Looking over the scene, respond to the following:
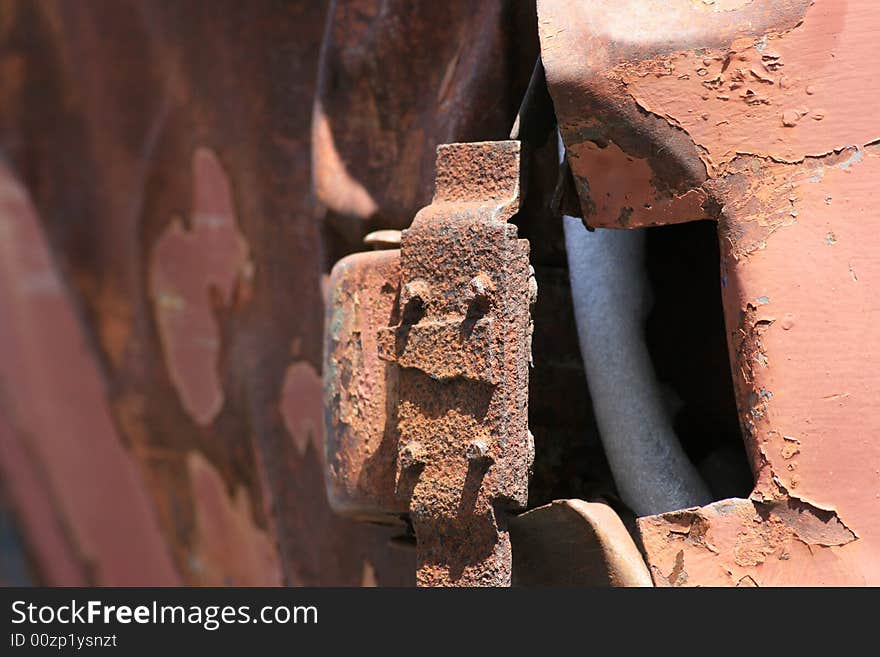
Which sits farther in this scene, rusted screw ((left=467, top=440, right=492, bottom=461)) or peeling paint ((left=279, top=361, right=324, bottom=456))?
peeling paint ((left=279, top=361, right=324, bottom=456))

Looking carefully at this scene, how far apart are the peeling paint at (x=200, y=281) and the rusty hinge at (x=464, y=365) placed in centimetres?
55

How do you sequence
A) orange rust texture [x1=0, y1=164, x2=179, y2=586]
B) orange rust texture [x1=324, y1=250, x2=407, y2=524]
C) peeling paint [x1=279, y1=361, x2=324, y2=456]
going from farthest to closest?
orange rust texture [x1=0, y1=164, x2=179, y2=586], peeling paint [x1=279, y1=361, x2=324, y2=456], orange rust texture [x1=324, y1=250, x2=407, y2=524]

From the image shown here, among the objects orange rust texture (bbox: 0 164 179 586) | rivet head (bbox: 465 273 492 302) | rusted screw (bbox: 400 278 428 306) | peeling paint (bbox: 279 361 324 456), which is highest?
rivet head (bbox: 465 273 492 302)

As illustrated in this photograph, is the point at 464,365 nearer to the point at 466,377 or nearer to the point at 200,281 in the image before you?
the point at 466,377

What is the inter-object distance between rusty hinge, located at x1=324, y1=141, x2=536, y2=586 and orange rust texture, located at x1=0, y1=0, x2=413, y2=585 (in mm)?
301

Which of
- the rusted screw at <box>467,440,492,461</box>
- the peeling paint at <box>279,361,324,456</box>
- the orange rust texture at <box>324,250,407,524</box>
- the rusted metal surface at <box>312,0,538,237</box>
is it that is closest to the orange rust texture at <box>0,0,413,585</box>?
the peeling paint at <box>279,361,324,456</box>

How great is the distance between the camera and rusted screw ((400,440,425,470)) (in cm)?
69

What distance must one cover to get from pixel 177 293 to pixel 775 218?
84cm

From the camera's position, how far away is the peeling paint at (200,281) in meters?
1.25

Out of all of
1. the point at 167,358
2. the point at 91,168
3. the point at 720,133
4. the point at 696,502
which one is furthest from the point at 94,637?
the point at 91,168

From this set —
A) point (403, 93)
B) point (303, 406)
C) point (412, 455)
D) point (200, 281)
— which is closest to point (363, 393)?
point (412, 455)

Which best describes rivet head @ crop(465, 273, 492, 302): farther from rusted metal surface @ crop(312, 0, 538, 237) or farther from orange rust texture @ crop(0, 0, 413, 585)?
orange rust texture @ crop(0, 0, 413, 585)

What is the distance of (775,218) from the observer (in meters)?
0.65

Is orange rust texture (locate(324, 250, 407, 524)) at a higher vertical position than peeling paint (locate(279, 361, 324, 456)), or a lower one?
higher
